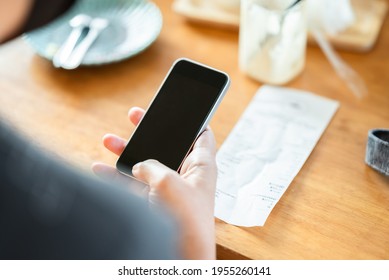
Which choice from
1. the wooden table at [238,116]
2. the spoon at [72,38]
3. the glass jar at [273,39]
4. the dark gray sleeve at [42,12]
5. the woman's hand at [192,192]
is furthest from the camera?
the spoon at [72,38]

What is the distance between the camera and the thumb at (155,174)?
69 cm

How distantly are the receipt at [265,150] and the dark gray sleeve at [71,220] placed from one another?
33cm

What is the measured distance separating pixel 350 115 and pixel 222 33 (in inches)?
11.5

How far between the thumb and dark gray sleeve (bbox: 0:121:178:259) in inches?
8.2

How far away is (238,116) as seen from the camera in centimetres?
94

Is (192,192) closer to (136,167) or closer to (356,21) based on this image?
(136,167)

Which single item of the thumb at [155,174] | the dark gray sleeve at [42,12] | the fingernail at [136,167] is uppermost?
the dark gray sleeve at [42,12]

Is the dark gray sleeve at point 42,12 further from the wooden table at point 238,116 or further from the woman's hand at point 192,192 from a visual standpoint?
the wooden table at point 238,116

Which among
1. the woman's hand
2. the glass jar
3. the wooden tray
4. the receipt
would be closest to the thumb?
the woman's hand

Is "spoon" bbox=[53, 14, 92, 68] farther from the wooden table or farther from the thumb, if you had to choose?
the thumb

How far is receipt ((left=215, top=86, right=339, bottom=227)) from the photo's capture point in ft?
2.65

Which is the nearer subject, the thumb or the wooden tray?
the thumb

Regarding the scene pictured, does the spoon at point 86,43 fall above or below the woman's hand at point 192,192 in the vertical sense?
above

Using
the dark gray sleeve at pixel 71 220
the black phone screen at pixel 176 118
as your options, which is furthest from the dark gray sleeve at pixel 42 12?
the black phone screen at pixel 176 118
